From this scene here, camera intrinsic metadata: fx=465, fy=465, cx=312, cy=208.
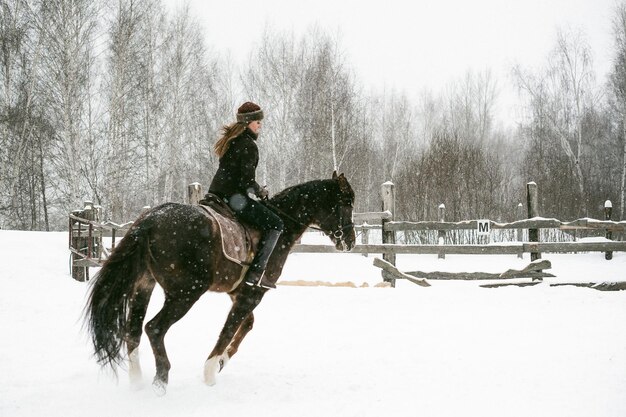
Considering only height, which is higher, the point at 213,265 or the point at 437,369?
the point at 213,265

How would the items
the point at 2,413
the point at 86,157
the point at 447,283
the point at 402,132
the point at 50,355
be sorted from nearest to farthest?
the point at 2,413 → the point at 50,355 → the point at 447,283 → the point at 86,157 → the point at 402,132

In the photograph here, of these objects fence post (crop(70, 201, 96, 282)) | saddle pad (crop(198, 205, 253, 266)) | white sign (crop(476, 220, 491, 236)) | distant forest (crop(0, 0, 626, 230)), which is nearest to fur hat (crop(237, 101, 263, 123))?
saddle pad (crop(198, 205, 253, 266))

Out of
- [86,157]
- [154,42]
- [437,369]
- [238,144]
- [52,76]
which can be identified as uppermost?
[154,42]

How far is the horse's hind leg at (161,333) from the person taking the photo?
3.72 meters

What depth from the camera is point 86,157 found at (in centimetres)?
2452

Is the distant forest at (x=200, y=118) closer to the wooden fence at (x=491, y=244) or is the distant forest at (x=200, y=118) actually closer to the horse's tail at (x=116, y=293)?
the wooden fence at (x=491, y=244)

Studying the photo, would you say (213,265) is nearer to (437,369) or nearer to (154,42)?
(437,369)

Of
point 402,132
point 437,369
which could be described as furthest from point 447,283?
point 402,132

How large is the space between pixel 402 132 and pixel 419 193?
23.6m

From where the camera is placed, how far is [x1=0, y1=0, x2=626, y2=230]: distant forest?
1928 cm

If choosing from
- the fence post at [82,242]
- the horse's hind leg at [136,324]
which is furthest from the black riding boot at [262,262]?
the fence post at [82,242]

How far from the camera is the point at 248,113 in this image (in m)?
4.54

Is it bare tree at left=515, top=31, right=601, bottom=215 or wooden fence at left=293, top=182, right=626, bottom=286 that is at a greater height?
bare tree at left=515, top=31, right=601, bottom=215

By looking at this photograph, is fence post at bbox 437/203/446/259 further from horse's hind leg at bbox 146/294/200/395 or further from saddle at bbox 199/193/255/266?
horse's hind leg at bbox 146/294/200/395
